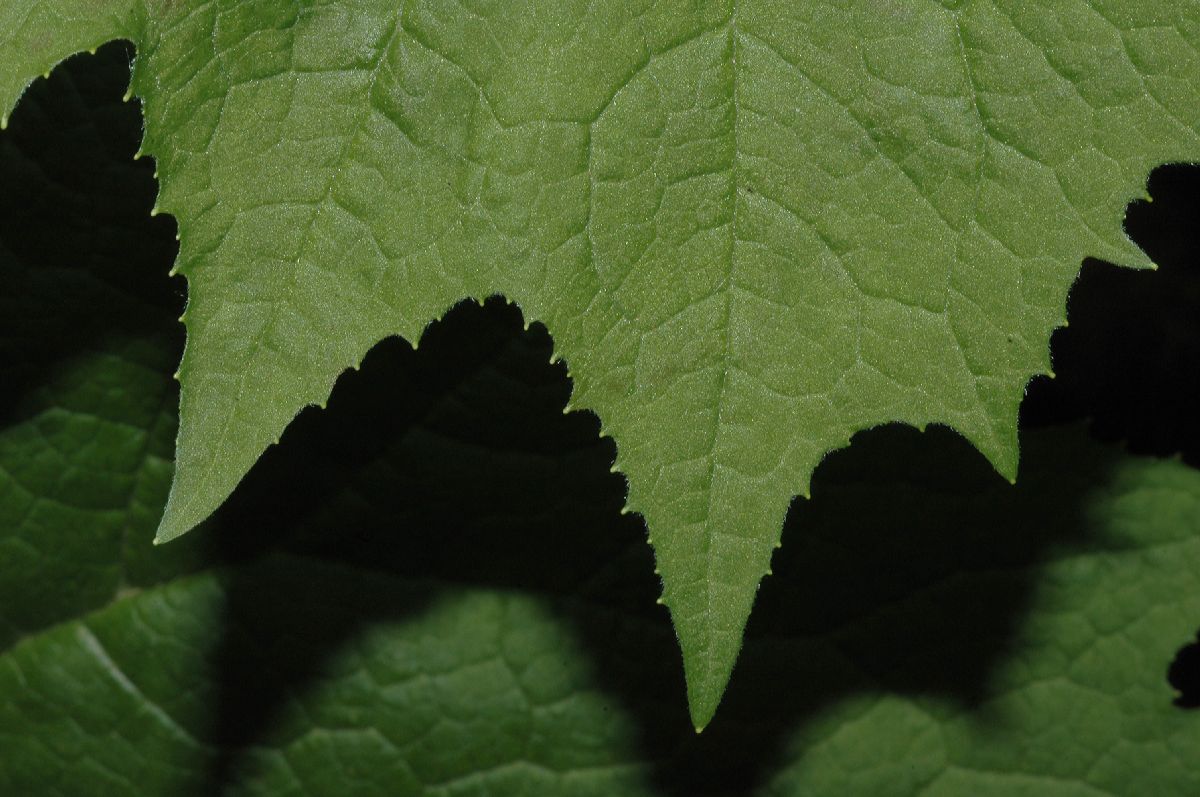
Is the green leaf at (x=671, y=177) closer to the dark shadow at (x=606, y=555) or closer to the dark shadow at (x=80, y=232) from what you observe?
the dark shadow at (x=80, y=232)

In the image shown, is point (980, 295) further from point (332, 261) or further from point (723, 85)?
point (332, 261)

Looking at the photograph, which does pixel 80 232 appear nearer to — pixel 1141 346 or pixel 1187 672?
pixel 1141 346

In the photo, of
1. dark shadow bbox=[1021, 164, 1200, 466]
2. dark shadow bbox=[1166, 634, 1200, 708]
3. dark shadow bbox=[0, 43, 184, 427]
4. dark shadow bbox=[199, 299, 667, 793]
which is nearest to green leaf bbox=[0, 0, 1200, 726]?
dark shadow bbox=[0, 43, 184, 427]

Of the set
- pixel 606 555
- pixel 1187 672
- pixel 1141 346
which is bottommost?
pixel 1187 672

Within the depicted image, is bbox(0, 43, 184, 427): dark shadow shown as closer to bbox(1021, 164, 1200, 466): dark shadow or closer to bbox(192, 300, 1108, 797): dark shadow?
bbox(192, 300, 1108, 797): dark shadow

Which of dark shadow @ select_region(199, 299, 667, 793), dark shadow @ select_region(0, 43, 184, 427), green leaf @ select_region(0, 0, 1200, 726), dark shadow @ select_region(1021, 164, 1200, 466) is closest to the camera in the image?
green leaf @ select_region(0, 0, 1200, 726)

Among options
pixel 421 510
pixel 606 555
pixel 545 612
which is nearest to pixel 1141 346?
pixel 606 555
